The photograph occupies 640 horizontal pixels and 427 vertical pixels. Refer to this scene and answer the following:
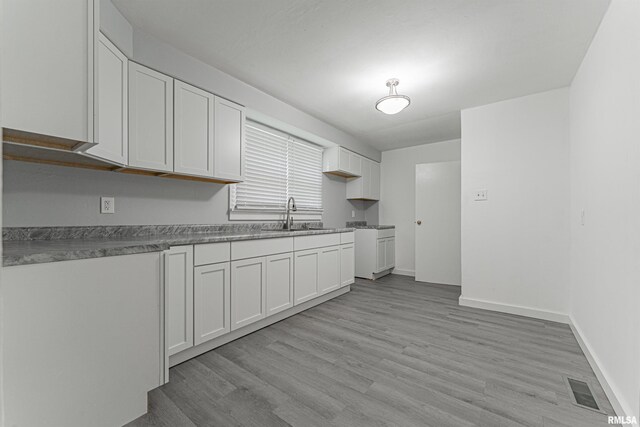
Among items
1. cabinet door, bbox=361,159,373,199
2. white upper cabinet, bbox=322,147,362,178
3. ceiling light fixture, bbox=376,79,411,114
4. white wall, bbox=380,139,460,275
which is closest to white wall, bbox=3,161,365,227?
ceiling light fixture, bbox=376,79,411,114

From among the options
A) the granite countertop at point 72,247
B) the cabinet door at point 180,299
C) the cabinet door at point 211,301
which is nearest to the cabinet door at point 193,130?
the granite countertop at point 72,247

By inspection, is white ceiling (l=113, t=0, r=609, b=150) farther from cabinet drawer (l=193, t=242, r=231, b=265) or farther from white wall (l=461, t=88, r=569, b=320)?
cabinet drawer (l=193, t=242, r=231, b=265)

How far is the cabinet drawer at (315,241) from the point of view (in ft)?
9.97

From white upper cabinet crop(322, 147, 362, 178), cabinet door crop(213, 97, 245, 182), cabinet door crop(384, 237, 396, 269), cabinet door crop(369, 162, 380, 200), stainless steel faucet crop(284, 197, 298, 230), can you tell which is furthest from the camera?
cabinet door crop(369, 162, 380, 200)

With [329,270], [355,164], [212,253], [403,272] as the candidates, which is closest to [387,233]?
[403,272]

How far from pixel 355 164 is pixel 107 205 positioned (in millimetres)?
3575

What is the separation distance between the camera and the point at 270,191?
3590 mm

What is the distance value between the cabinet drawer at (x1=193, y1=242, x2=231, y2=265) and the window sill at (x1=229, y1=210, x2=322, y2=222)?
828 mm

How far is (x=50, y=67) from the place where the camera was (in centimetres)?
121

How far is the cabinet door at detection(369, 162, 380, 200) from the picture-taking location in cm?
533

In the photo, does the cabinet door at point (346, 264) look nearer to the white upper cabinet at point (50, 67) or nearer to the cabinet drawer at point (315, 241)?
the cabinet drawer at point (315, 241)

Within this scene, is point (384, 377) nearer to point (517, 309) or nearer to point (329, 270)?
point (329, 270)

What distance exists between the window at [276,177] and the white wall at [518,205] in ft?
6.83

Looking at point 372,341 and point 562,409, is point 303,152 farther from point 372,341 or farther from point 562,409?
point 562,409
